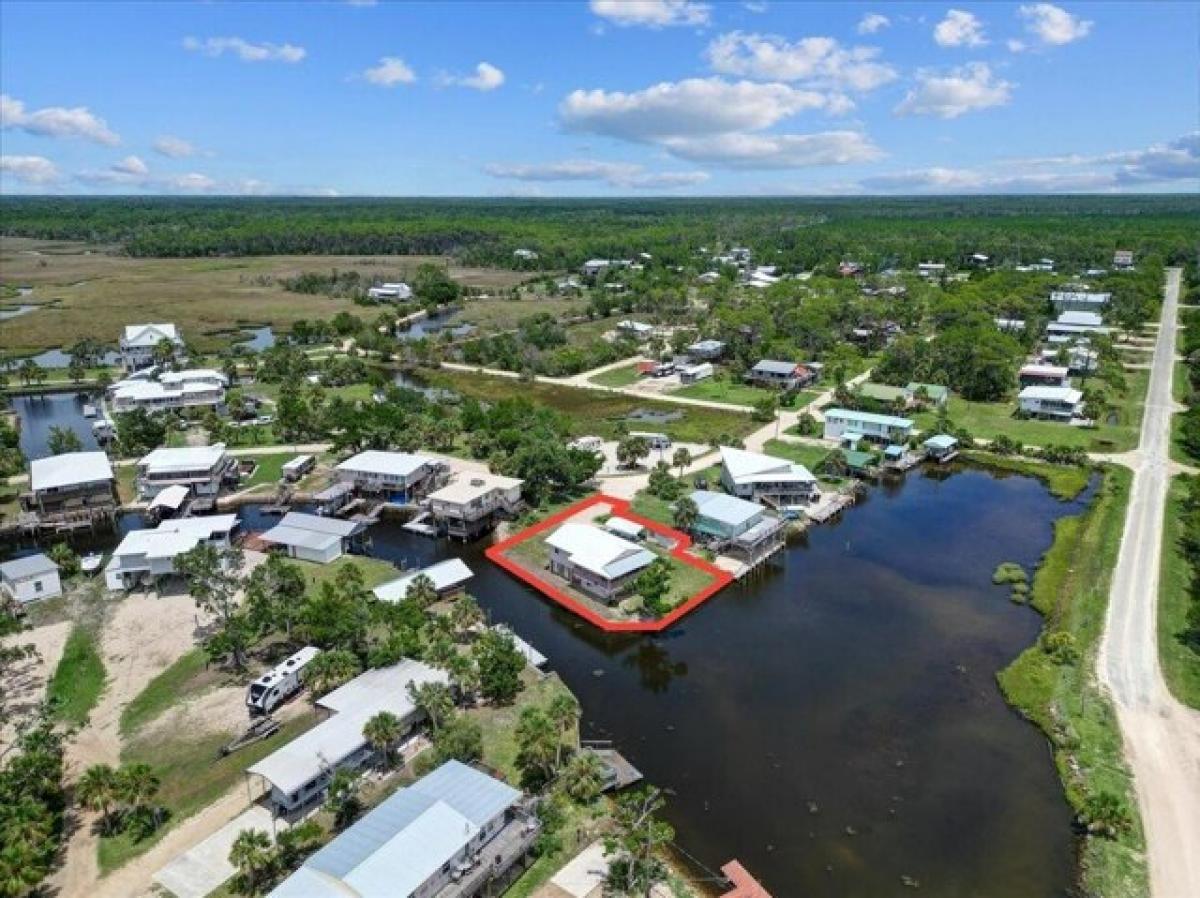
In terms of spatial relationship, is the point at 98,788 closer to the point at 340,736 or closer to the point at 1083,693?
the point at 340,736

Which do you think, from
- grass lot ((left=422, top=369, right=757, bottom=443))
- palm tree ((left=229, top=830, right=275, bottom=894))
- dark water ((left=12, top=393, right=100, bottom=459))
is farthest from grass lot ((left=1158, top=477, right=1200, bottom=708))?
dark water ((left=12, top=393, right=100, bottom=459))

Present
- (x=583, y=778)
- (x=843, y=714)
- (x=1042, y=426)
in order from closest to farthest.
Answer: (x=583, y=778)
(x=843, y=714)
(x=1042, y=426)

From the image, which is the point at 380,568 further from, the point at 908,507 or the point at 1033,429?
the point at 1033,429

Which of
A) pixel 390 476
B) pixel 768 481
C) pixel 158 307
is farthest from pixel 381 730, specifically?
pixel 158 307

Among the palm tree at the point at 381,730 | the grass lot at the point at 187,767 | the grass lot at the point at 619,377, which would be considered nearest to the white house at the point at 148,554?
the grass lot at the point at 187,767

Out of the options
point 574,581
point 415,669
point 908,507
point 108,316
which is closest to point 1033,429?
point 908,507

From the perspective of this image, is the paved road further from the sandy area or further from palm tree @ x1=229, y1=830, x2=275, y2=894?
the sandy area

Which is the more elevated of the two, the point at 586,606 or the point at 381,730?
the point at 381,730
